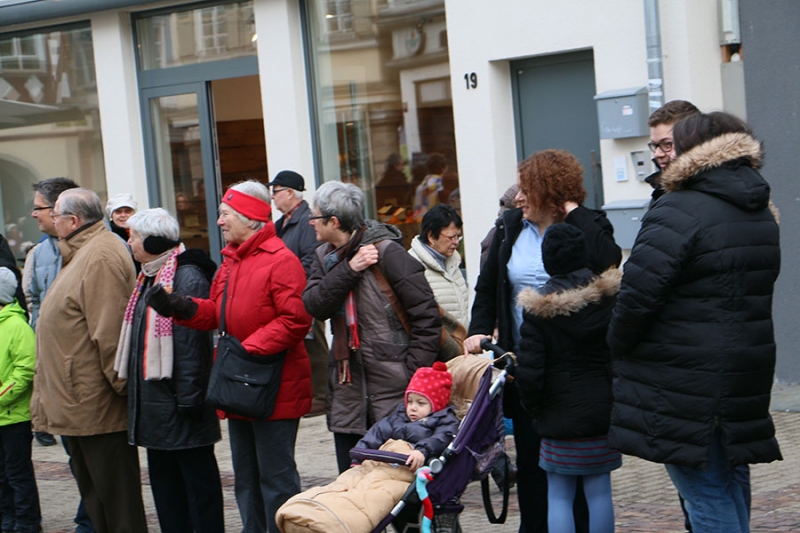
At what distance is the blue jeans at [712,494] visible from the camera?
15.7ft

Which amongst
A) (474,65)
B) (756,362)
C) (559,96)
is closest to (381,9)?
(474,65)

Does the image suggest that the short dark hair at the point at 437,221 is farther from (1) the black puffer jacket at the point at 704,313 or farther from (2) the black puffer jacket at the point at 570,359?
(1) the black puffer jacket at the point at 704,313

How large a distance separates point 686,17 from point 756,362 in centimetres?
561

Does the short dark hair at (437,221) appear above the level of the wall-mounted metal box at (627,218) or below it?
above

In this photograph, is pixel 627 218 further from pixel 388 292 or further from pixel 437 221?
pixel 388 292

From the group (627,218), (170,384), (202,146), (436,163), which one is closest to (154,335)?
(170,384)

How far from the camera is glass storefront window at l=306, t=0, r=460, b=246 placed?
11719 millimetres

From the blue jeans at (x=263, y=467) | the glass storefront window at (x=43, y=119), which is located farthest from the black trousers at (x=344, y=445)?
the glass storefront window at (x=43, y=119)

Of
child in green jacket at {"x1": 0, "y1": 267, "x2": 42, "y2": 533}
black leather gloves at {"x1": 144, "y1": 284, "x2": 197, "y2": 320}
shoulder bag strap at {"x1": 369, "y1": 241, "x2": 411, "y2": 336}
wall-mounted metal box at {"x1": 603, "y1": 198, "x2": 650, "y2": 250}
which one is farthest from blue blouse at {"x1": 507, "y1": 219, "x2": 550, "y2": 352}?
wall-mounted metal box at {"x1": 603, "y1": 198, "x2": 650, "y2": 250}

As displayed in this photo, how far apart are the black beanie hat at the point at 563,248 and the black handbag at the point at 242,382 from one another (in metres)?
1.70

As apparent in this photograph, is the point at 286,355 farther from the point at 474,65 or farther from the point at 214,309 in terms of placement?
the point at 474,65

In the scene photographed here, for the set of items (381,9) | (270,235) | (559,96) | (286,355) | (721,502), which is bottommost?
(721,502)

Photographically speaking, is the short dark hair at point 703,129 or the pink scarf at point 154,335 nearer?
the short dark hair at point 703,129

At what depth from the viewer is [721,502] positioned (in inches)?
191
